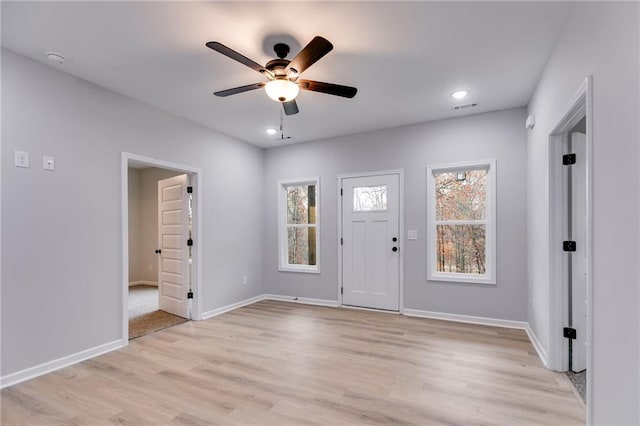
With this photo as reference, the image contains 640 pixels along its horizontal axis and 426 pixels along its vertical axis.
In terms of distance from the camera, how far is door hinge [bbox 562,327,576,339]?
264 cm

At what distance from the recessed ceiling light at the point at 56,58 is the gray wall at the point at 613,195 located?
3805 millimetres

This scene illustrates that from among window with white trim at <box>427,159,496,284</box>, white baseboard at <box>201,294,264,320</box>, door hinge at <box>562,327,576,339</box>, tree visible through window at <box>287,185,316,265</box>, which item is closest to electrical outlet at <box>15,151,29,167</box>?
white baseboard at <box>201,294,264,320</box>

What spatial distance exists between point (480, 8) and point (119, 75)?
3.14m

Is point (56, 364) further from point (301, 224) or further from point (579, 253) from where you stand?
point (579, 253)

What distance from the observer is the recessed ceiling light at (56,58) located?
267 cm

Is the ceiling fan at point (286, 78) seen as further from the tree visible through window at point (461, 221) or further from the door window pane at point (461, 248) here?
the door window pane at point (461, 248)

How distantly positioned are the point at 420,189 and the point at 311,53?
286 centimetres

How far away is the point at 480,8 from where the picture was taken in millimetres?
2117

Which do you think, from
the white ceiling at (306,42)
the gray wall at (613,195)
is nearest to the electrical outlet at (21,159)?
the white ceiling at (306,42)

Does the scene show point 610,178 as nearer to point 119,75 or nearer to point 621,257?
point 621,257

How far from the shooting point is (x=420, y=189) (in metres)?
4.48

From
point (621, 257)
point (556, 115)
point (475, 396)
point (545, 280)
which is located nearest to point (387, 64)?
point (556, 115)

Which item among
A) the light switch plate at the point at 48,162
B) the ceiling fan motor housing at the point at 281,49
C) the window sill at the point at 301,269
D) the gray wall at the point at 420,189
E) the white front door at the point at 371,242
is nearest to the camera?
the ceiling fan motor housing at the point at 281,49

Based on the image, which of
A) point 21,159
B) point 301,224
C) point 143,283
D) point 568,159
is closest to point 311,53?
point 568,159
